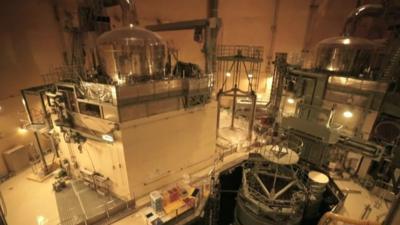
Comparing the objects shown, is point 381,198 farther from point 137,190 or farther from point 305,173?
point 137,190

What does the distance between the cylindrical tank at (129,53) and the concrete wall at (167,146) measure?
1.59m

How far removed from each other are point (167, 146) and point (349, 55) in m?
8.89

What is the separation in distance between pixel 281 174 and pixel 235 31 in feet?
33.8

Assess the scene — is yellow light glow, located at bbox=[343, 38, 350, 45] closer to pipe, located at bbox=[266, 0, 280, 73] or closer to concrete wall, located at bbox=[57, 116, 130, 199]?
pipe, located at bbox=[266, 0, 280, 73]

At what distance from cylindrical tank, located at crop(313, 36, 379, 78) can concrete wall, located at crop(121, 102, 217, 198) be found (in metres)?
5.92

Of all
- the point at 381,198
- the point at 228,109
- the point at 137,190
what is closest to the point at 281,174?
the point at 381,198

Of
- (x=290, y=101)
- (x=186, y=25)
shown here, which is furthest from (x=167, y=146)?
(x=290, y=101)

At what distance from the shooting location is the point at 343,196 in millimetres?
7781

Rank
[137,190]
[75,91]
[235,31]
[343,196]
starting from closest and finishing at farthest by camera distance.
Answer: [75,91] → [137,190] → [343,196] → [235,31]

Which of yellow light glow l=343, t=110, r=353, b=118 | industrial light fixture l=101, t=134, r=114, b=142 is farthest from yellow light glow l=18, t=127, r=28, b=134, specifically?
yellow light glow l=343, t=110, r=353, b=118

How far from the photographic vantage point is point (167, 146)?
7.62 metres

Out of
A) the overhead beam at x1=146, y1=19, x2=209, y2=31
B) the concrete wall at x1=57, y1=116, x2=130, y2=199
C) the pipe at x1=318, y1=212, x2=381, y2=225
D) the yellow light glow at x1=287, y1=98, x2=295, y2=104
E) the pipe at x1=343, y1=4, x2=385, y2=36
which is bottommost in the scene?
the pipe at x1=318, y1=212, x2=381, y2=225

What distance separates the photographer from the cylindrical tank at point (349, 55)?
29.5ft

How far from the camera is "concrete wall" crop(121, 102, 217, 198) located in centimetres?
675
